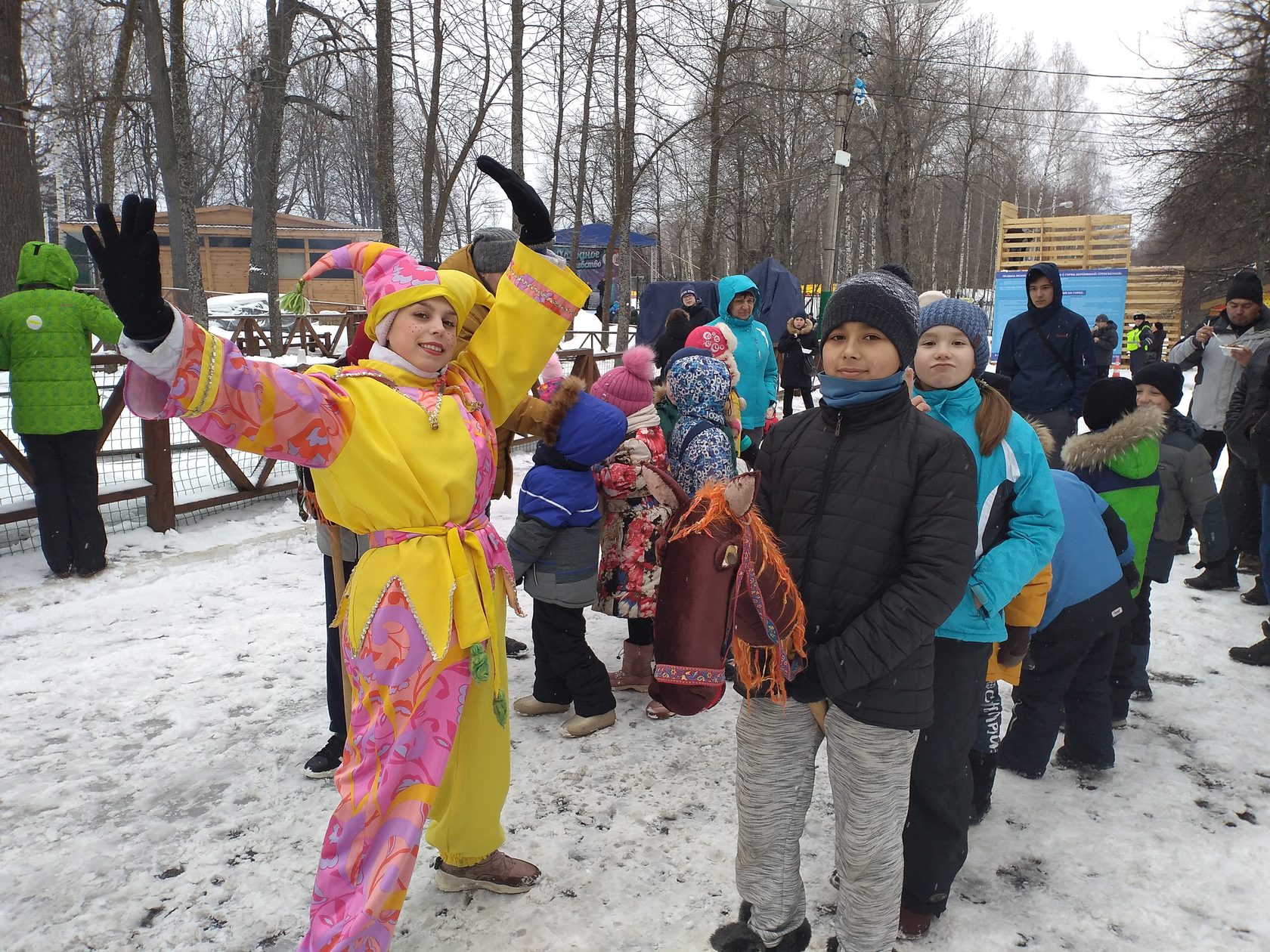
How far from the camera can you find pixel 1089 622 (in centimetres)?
298

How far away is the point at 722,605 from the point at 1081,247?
26.8 meters

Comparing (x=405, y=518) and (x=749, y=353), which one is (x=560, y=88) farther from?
(x=405, y=518)

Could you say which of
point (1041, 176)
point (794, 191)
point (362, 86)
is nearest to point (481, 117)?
point (362, 86)

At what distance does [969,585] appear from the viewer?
223cm

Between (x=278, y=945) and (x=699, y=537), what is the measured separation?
5.55 feet

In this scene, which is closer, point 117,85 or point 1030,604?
point 1030,604

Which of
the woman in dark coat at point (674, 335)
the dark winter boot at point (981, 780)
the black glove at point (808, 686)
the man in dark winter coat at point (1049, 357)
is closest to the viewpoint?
the black glove at point (808, 686)

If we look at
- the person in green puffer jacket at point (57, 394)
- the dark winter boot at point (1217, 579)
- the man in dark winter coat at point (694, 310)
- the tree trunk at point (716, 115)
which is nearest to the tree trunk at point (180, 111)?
the person in green puffer jacket at point (57, 394)

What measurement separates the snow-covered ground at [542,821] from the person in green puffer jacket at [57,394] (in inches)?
30.7

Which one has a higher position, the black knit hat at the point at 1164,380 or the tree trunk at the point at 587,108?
the tree trunk at the point at 587,108

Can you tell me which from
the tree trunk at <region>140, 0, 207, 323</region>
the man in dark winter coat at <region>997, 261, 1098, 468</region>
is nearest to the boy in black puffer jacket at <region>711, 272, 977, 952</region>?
the man in dark winter coat at <region>997, 261, 1098, 468</region>

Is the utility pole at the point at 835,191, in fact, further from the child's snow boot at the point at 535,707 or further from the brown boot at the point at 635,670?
the child's snow boot at the point at 535,707

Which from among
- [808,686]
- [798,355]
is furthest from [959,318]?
[798,355]

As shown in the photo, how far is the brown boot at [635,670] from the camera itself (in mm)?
3959
